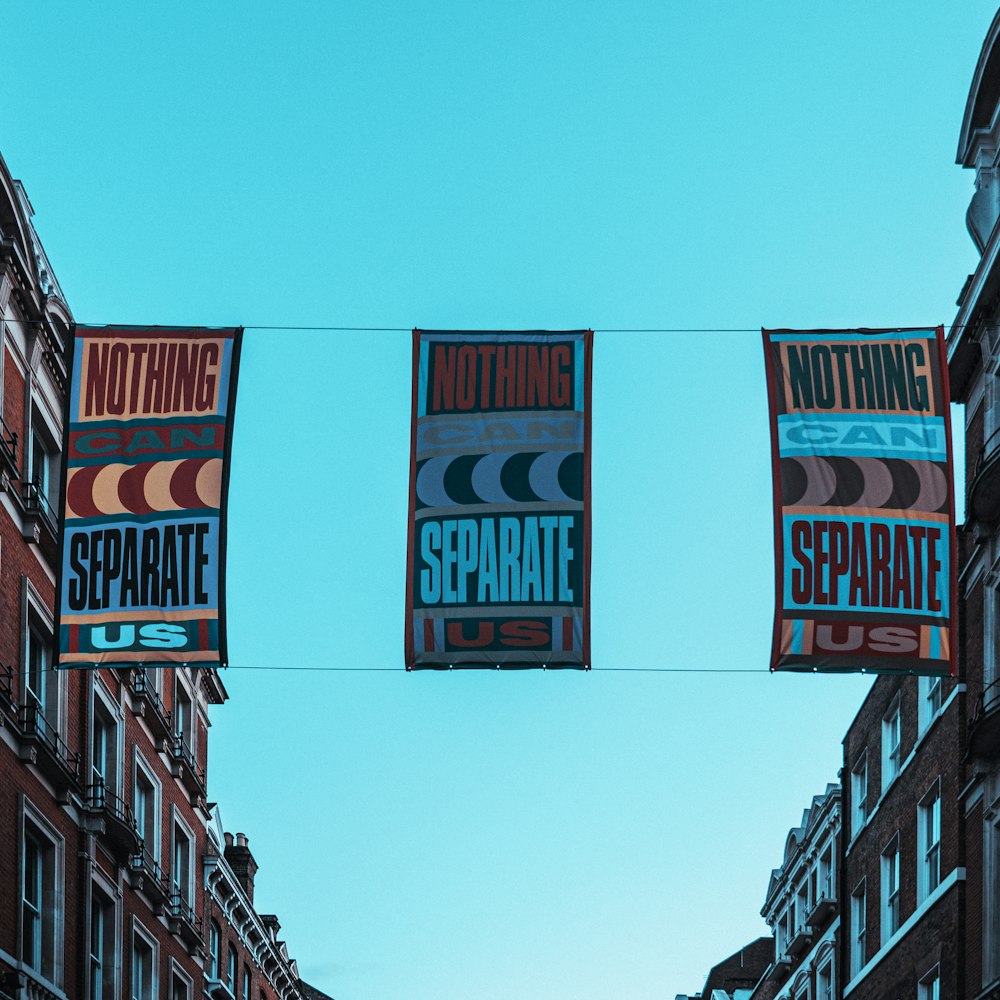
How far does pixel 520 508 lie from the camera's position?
2475 cm

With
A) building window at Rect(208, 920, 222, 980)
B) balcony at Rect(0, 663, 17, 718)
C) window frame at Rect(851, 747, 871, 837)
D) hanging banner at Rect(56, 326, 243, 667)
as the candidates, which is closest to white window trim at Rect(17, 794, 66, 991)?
balcony at Rect(0, 663, 17, 718)

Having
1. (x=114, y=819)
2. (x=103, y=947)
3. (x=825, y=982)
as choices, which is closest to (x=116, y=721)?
(x=114, y=819)

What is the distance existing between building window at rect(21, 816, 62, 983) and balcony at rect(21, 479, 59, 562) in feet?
15.9

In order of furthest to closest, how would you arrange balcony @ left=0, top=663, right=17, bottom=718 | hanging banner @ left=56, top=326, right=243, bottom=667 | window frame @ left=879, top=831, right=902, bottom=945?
window frame @ left=879, top=831, right=902, bottom=945 < balcony @ left=0, top=663, right=17, bottom=718 < hanging banner @ left=56, top=326, right=243, bottom=667

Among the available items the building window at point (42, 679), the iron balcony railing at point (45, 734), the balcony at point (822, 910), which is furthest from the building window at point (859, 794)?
the building window at point (42, 679)

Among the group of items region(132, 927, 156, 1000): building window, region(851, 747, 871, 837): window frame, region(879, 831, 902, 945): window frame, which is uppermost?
region(851, 747, 871, 837): window frame

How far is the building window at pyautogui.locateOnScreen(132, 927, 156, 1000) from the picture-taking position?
42.5 metres

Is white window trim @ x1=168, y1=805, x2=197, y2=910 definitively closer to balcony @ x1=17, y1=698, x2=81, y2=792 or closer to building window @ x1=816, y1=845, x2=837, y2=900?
balcony @ x1=17, y1=698, x2=81, y2=792

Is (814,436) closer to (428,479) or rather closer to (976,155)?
(428,479)

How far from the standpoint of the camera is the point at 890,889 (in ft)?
139

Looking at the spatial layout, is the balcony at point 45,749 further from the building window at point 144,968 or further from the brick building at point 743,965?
the brick building at point 743,965

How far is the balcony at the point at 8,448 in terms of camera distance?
3088 cm

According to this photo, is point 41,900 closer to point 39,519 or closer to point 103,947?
point 103,947

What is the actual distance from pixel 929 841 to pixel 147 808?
18.2 m
